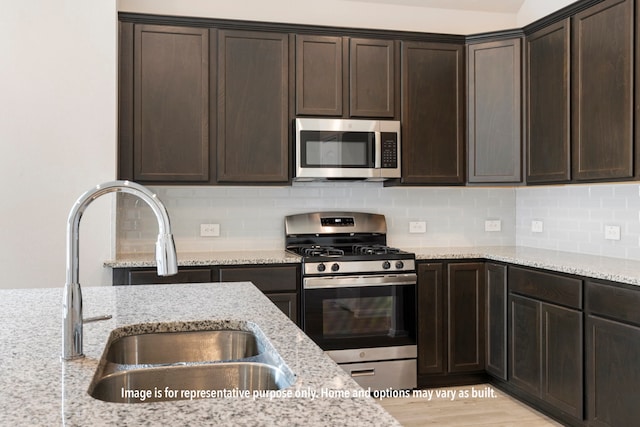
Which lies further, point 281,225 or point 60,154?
point 281,225

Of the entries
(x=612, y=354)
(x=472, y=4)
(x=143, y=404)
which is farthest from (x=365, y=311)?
(x=143, y=404)

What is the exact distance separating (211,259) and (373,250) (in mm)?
1106

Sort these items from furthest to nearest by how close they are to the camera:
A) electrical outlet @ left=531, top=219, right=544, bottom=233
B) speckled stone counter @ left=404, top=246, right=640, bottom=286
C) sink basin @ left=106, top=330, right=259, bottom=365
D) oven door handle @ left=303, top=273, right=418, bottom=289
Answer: electrical outlet @ left=531, top=219, right=544, bottom=233 → oven door handle @ left=303, top=273, right=418, bottom=289 → speckled stone counter @ left=404, top=246, right=640, bottom=286 → sink basin @ left=106, top=330, right=259, bottom=365

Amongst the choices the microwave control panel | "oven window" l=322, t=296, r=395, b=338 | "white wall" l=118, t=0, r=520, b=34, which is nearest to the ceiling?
"white wall" l=118, t=0, r=520, b=34

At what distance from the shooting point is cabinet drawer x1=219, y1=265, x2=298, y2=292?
3502mm

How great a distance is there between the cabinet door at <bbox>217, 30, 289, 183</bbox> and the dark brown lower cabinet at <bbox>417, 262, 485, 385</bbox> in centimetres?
123

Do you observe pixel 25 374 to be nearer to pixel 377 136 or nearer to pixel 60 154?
pixel 60 154

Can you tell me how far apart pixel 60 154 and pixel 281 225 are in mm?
1549

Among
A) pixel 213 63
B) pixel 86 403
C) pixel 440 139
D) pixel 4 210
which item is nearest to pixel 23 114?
pixel 4 210

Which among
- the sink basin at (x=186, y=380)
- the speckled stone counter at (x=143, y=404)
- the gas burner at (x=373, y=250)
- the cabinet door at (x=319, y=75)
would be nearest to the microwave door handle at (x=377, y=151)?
the cabinet door at (x=319, y=75)

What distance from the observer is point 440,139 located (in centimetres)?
402

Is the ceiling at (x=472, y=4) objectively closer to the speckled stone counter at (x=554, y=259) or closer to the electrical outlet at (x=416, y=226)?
the electrical outlet at (x=416, y=226)

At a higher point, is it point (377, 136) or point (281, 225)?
point (377, 136)

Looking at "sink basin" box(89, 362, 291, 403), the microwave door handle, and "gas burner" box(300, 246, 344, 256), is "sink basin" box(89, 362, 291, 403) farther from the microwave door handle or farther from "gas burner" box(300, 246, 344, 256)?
the microwave door handle
